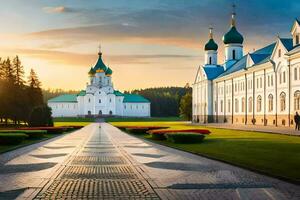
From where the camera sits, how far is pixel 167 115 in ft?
552

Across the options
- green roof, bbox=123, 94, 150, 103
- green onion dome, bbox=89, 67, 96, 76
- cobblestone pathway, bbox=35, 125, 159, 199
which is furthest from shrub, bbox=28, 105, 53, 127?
green roof, bbox=123, 94, 150, 103

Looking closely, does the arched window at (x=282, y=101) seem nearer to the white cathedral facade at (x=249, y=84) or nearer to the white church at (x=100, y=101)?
the white cathedral facade at (x=249, y=84)

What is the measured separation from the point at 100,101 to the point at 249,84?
81.0m

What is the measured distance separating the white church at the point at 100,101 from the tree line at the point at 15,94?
6075cm

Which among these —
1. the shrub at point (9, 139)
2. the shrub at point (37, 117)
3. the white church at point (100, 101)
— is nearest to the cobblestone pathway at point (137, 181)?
the shrub at point (9, 139)

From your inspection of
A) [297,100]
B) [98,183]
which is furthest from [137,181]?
[297,100]

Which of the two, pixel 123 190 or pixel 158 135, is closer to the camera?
pixel 123 190

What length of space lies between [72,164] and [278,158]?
761 cm

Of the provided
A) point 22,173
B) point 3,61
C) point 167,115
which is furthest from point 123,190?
point 167,115

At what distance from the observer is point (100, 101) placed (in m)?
146

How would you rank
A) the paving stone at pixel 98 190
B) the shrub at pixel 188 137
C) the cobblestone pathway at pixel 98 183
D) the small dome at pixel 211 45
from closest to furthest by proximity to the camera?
1. the paving stone at pixel 98 190
2. the cobblestone pathway at pixel 98 183
3. the shrub at pixel 188 137
4. the small dome at pixel 211 45

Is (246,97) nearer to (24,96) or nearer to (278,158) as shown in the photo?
(24,96)

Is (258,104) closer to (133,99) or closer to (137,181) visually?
(137,181)

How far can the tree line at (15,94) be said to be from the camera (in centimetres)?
6656
